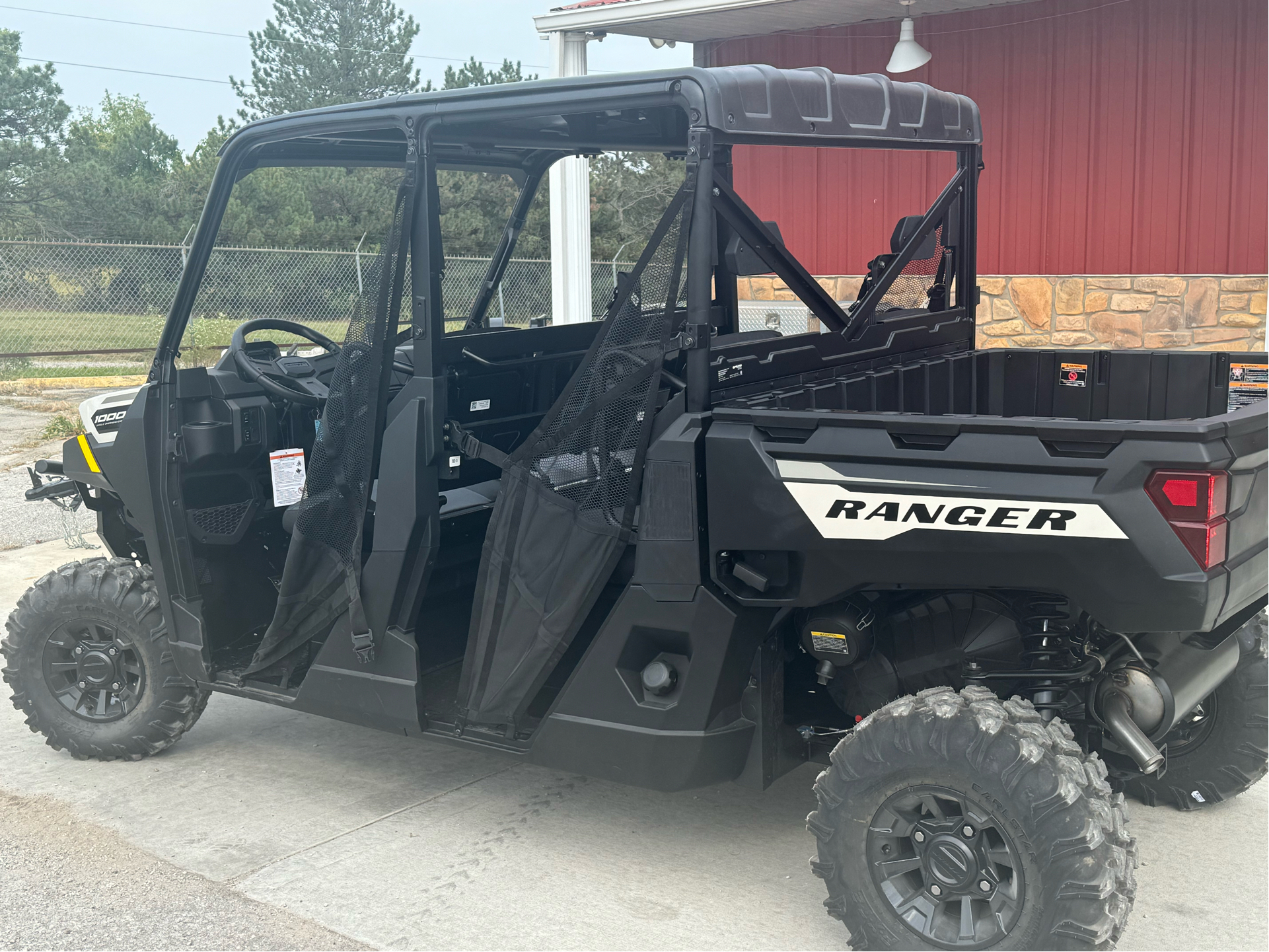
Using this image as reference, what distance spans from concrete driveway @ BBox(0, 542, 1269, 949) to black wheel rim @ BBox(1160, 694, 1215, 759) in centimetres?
20

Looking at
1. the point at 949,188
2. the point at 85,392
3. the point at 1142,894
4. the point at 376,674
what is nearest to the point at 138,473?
the point at 376,674

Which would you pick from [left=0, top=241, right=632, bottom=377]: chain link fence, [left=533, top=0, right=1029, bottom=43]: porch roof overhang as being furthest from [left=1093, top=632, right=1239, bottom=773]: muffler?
[left=0, top=241, right=632, bottom=377]: chain link fence

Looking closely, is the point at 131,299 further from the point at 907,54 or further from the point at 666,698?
the point at 666,698

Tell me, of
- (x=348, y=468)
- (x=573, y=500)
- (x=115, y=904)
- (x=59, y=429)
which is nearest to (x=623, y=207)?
(x=59, y=429)

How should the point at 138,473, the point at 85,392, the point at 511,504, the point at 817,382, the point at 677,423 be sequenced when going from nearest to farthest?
the point at 677,423 → the point at 511,504 → the point at 817,382 → the point at 138,473 → the point at 85,392

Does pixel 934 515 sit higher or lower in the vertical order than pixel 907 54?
lower

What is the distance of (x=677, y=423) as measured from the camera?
10.6 ft

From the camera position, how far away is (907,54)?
9.34 m

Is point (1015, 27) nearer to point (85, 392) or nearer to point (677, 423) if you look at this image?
point (677, 423)

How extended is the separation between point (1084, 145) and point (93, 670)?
774cm

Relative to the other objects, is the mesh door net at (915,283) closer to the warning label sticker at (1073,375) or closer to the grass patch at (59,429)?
the warning label sticker at (1073,375)

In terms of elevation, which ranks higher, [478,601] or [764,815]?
[478,601]

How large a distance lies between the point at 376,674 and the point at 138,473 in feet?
3.46

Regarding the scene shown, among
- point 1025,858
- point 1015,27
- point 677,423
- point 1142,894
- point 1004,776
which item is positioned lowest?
point 1142,894
